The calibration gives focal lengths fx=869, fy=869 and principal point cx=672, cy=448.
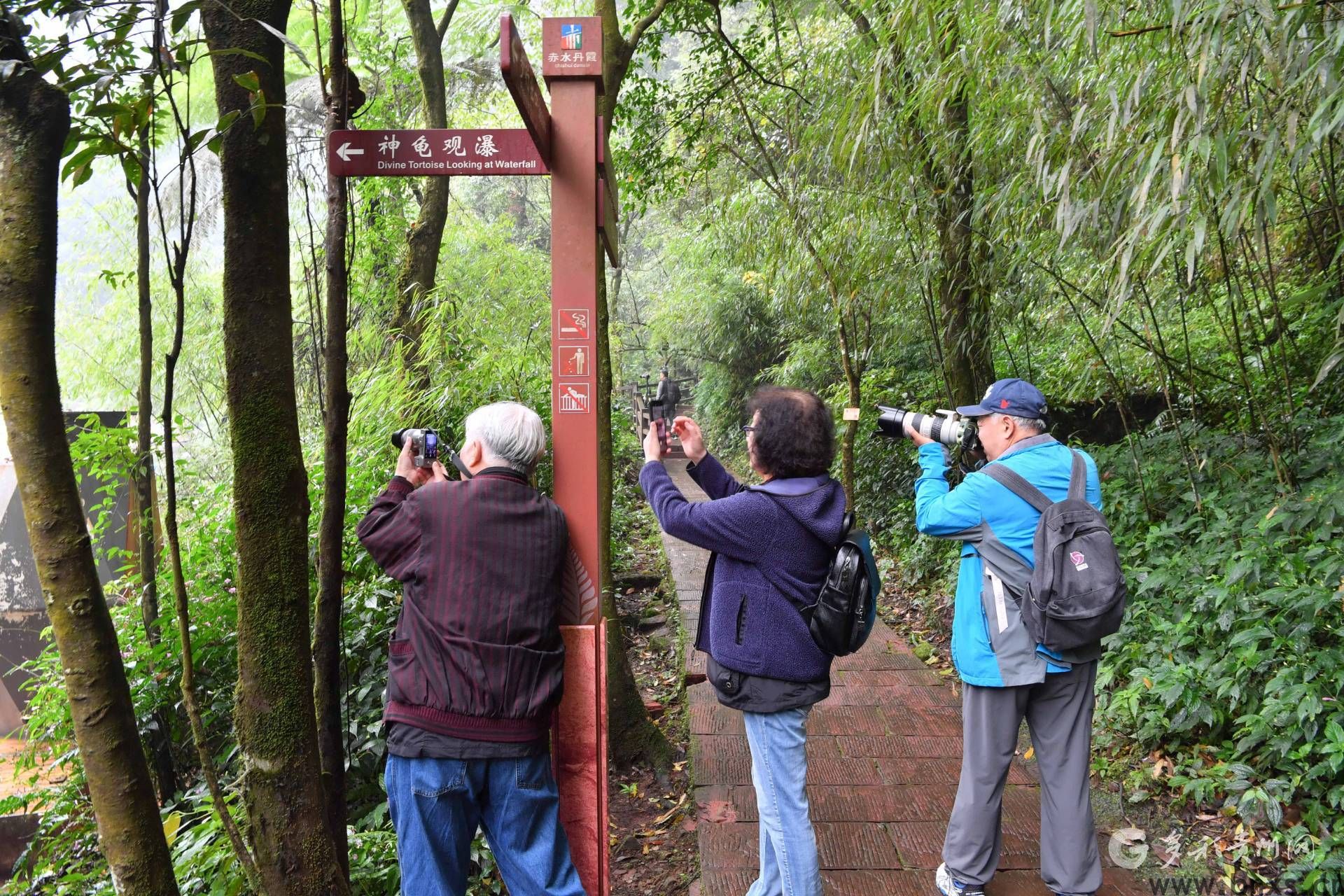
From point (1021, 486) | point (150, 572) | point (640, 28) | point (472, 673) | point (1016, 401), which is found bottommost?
point (150, 572)

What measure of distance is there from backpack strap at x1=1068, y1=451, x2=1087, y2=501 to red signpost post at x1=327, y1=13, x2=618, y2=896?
1.50 meters

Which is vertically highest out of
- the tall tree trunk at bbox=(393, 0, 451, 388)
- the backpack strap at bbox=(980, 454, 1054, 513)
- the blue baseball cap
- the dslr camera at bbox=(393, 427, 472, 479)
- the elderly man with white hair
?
the tall tree trunk at bbox=(393, 0, 451, 388)

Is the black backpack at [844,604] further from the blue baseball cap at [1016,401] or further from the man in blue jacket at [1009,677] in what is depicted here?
the blue baseball cap at [1016,401]

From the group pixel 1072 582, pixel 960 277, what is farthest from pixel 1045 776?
pixel 960 277

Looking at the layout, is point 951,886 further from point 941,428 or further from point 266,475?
point 266,475

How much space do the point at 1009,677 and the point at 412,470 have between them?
6.20 ft

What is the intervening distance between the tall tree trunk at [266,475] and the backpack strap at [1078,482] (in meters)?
2.23

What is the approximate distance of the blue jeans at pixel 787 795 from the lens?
2465 mm

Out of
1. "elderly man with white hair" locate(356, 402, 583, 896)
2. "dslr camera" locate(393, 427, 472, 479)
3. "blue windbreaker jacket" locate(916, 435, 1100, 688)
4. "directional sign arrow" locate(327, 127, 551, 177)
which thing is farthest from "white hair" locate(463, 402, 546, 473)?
"blue windbreaker jacket" locate(916, 435, 1100, 688)

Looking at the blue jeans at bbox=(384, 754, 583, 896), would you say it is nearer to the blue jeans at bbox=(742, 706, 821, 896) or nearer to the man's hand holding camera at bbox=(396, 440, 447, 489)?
the blue jeans at bbox=(742, 706, 821, 896)

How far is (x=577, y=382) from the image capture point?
247 cm

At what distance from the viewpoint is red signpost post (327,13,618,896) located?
2.39m

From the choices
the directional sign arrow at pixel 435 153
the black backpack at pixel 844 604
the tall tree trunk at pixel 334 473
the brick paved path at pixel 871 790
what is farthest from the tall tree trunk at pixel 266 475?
the brick paved path at pixel 871 790

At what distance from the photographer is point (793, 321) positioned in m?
12.0
